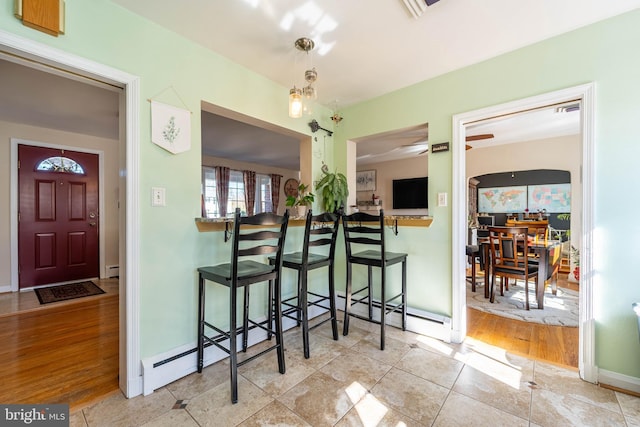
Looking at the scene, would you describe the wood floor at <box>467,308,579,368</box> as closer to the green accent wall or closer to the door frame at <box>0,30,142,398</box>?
the green accent wall

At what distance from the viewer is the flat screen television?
5.73 metres

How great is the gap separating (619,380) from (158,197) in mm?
3087

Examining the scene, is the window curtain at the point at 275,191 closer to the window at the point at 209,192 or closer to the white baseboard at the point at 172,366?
the window at the point at 209,192

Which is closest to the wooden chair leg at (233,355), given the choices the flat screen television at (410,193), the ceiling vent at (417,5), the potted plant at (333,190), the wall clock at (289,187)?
the potted plant at (333,190)

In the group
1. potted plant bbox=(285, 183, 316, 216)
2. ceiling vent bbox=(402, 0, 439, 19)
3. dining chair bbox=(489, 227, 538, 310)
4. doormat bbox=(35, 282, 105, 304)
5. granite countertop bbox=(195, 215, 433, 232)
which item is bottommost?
doormat bbox=(35, 282, 105, 304)

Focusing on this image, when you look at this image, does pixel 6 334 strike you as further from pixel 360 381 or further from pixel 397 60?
pixel 397 60

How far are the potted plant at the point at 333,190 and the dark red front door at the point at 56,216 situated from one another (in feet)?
12.8

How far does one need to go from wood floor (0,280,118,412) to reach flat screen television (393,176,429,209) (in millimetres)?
5321

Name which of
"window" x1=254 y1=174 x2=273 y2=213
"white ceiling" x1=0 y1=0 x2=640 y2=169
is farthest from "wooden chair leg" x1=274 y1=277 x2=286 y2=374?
"window" x1=254 y1=174 x2=273 y2=213

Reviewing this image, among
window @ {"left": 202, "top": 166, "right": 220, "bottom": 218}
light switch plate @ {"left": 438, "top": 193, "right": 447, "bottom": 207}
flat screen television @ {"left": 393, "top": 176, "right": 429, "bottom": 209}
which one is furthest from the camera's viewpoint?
window @ {"left": 202, "top": 166, "right": 220, "bottom": 218}

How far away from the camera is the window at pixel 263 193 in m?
7.13

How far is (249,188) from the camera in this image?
686cm

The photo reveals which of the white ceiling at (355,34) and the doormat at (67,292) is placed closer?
the white ceiling at (355,34)

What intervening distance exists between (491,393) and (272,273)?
1522mm
